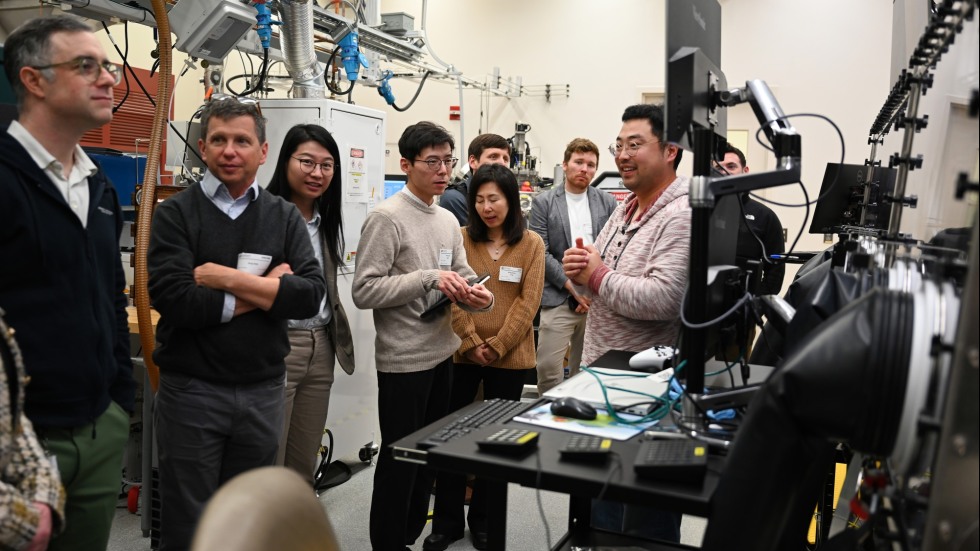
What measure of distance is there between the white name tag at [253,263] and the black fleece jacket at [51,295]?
383 mm

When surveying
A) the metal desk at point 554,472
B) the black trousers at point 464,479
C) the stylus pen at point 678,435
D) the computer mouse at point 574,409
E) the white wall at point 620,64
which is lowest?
the black trousers at point 464,479

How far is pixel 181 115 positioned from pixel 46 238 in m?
6.68

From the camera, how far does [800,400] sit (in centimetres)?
98

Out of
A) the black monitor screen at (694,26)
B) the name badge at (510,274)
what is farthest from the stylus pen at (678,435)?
the name badge at (510,274)

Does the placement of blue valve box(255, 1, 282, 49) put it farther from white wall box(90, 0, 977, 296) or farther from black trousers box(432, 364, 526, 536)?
white wall box(90, 0, 977, 296)

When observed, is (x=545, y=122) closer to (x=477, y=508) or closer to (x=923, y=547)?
(x=477, y=508)

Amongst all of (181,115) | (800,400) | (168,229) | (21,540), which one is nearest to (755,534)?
(800,400)

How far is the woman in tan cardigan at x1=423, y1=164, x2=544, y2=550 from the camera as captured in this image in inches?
109

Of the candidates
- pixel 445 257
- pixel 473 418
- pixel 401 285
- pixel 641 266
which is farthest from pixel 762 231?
pixel 473 418

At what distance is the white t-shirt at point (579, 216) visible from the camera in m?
3.93

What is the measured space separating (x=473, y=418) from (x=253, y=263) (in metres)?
0.83

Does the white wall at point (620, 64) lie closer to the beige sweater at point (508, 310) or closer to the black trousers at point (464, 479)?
the beige sweater at point (508, 310)

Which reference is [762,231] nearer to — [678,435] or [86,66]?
[678,435]

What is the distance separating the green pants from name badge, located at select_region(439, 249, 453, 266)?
1.20 meters
